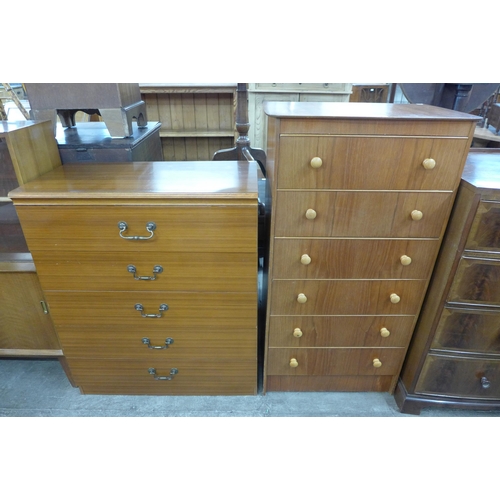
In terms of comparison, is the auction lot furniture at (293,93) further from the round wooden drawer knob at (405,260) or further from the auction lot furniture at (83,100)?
the round wooden drawer knob at (405,260)

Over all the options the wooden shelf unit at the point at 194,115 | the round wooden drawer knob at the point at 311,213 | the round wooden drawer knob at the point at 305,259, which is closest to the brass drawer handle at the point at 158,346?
the round wooden drawer knob at the point at 305,259

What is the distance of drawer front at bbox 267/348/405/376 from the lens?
4.65 ft

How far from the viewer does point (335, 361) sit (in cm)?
145

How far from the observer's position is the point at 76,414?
4.76 feet

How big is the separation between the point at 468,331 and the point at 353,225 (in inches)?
24.4

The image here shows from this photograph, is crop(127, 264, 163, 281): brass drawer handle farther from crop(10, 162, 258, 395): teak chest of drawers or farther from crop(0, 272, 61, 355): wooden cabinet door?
crop(0, 272, 61, 355): wooden cabinet door

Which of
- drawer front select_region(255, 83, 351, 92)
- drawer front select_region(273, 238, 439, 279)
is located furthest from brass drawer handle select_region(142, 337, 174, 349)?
drawer front select_region(255, 83, 351, 92)

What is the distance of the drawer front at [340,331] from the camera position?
1343 millimetres

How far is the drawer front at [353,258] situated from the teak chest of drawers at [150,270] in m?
0.15

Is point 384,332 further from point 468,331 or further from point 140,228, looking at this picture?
point 140,228

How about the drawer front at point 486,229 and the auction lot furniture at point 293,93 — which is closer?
the drawer front at point 486,229

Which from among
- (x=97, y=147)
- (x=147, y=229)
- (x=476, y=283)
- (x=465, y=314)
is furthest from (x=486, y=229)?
(x=97, y=147)

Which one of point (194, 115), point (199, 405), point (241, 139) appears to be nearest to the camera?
point (199, 405)

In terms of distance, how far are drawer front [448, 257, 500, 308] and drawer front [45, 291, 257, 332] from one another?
2.37 ft
